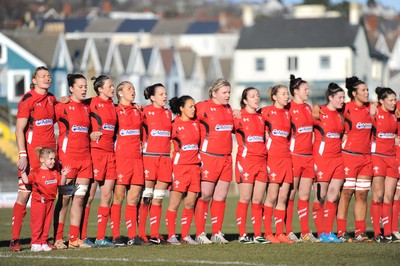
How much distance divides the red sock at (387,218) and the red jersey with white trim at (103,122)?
4.32 metres

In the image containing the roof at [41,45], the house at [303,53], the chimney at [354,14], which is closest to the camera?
the roof at [41,45]

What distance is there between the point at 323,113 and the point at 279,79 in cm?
7641

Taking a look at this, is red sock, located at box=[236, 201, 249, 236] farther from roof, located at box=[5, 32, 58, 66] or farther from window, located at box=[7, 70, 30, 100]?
roof, located at box=[5, 32, 58, 66]

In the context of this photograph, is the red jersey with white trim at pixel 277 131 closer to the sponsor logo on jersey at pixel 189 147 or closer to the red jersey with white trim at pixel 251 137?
the red jersey with white trim at pixel 251 137

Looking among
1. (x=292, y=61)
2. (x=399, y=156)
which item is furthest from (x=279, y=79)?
(x=399, y=156)

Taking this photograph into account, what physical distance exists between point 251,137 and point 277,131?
419 mm

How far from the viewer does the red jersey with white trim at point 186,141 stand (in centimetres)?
1638

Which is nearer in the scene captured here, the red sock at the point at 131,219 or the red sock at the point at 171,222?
the red sock at the point at 131,219

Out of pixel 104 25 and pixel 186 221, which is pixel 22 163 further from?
pixel 104 25

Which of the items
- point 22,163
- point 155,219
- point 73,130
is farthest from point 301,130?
point 22,163

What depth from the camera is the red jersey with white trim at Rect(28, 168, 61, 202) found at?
15156 mm

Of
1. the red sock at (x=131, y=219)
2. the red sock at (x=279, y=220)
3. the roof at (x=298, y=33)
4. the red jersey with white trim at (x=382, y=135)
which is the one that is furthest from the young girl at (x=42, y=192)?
the roof at (x=298, y=33)

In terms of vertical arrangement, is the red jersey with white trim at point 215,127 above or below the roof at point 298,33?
below

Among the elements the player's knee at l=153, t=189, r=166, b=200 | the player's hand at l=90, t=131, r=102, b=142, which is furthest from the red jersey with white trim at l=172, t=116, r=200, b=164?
the player's hand at l=90, t=131, r=102, b=142
